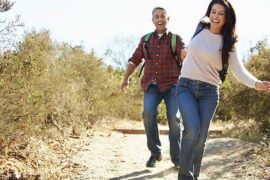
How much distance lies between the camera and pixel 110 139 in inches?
312

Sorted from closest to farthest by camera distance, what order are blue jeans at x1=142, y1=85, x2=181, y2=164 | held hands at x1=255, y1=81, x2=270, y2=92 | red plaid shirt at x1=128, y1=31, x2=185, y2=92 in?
held hands at x1=255, y1=81, x2=270, y2=92, blue jeans at x1=142, y1=85, x2=181, y2=164, red plaid shirt at x1=128, y1=31, x2=185, y2=92

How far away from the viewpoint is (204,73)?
3570mm

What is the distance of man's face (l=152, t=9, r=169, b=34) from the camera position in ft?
15.1

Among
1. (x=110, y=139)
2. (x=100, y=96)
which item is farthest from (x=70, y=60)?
(x=110, y=139)

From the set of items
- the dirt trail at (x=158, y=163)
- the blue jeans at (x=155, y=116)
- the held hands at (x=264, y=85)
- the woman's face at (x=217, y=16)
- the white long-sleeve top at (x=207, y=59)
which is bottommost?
the dirt trail at (x=158, y=163)

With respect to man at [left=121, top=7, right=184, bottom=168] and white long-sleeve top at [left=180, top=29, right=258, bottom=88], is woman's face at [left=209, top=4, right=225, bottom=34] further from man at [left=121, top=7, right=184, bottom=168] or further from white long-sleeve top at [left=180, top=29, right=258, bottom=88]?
man at [left=121, top=7, right=184, bottom=168]

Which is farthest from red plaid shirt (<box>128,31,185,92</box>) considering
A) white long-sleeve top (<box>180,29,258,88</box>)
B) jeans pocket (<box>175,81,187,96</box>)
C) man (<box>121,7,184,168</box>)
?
white long-sleeve top (<box>180,29,258,88</box>)

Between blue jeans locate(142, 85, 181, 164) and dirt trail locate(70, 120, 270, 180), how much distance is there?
385mm

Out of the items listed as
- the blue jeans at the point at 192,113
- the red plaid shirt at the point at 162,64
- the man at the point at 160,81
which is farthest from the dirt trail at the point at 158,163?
the red plaid shirt at the point at 162,64

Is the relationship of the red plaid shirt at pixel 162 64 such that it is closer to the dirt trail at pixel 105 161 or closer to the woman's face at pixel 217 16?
the woman's face at pixel 217 16

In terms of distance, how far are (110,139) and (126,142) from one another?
418 mm

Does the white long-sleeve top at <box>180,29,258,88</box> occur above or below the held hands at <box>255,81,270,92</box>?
above

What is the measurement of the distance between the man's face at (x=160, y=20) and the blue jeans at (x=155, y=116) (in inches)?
33.0

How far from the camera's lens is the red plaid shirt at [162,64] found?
15.1 feet
